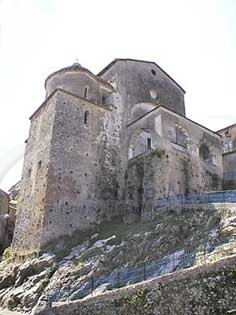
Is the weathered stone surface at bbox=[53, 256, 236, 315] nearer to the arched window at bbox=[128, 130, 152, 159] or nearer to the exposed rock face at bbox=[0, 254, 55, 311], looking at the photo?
the exposed rock face at bbox=[0, 254, 55, 311]

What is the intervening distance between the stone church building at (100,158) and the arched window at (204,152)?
0.08 meters

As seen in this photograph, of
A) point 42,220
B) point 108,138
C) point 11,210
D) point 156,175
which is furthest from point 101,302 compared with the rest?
point 11,210

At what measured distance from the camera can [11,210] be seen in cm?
3475

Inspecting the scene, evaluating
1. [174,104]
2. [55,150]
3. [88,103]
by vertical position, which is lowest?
[55,150]

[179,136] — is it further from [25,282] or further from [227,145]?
[25,282]

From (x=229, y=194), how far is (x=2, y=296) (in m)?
13.2

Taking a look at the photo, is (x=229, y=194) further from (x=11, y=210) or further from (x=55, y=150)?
(x=11, y=210)

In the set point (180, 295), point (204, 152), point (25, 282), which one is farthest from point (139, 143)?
point (180, 295)

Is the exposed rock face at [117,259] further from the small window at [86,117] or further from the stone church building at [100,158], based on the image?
the small window at [86,117]

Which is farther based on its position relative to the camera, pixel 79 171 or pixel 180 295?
pixel 79 171

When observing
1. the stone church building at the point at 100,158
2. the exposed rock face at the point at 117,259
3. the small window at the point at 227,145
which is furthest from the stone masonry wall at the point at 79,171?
the small window at the point at 227,145

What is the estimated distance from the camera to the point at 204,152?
88.6 ft

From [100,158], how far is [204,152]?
8763mm

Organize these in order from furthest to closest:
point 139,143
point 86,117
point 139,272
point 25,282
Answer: point 139,143
point 86,117
point 25,282
point 139,272
